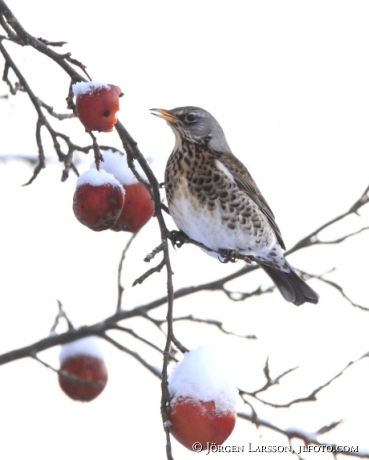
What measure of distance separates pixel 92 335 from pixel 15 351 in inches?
15.9

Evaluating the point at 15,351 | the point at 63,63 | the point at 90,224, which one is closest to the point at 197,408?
the point at 90,224

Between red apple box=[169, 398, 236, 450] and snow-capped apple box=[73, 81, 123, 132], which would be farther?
snow-capped apple box=[73, 81, 123, 132]

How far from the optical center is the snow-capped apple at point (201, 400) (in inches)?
85.0

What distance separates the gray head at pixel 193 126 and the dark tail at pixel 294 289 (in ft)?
2.78

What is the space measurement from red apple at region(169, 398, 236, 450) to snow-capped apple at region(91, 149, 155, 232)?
36.7 inches

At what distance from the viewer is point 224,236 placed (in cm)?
384

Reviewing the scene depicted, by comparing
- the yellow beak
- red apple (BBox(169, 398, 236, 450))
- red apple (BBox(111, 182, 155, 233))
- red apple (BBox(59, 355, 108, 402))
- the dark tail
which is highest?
the yellow beak

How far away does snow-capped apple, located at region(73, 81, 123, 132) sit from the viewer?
241 centimetres

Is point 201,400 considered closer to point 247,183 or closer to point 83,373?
point 83,373

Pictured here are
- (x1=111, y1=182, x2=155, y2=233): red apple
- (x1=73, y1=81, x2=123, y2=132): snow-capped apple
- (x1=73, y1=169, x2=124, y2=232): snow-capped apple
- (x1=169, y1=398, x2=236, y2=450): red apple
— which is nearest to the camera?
(x1=169, y1=398, x2=236, y2=450): red apple

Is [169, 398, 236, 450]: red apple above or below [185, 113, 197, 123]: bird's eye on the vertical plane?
below

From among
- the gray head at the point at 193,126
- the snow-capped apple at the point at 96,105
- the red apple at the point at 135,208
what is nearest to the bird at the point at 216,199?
the gray head at the point at 193,126

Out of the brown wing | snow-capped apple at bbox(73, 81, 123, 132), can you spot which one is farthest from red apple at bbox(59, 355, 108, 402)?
the brown wing

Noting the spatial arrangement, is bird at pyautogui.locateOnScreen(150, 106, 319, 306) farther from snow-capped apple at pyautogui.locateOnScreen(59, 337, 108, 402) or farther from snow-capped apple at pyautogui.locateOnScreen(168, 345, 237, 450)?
snow-capped apple at pyautogui.locateOnScreen(168, 345, 237, 450)
